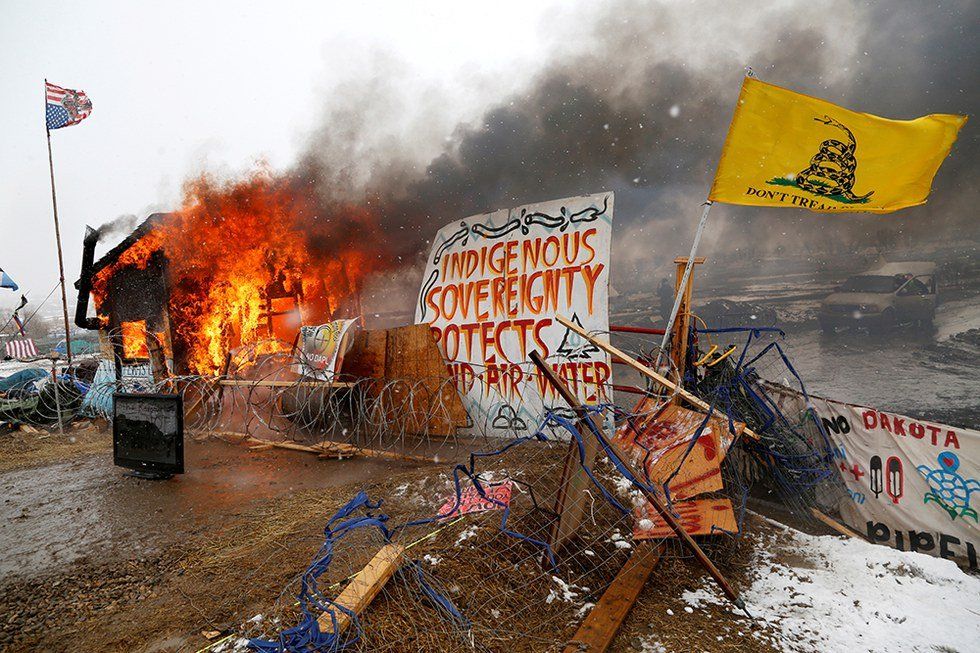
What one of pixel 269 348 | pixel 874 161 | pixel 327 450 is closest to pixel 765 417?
pixel 874 161

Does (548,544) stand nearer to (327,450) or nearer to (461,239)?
(327,450)

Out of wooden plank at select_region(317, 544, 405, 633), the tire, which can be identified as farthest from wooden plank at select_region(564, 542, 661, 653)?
the tire

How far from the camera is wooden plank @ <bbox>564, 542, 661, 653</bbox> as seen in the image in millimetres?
3492

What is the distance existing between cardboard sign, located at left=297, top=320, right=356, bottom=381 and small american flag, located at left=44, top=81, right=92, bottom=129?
39.7ft

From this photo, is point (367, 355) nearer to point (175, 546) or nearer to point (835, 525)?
point (175, 546)

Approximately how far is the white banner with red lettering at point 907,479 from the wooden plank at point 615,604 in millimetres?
3797

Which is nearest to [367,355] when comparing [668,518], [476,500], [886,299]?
[476,500]

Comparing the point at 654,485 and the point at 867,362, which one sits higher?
the point at 654,485

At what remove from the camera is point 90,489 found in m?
8.19

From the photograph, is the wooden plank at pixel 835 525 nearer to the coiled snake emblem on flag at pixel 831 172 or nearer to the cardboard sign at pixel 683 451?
the cardboard sign at pixel 683 451

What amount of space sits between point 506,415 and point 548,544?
453cm

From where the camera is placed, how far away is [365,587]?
3.75 m

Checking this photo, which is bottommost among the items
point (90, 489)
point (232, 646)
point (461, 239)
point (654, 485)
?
point (90, 489)

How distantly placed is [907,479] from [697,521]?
3.34 m
